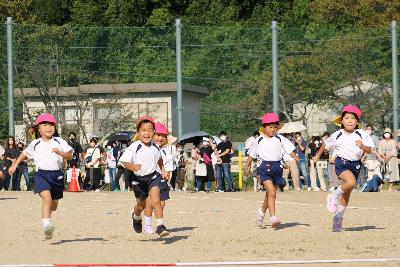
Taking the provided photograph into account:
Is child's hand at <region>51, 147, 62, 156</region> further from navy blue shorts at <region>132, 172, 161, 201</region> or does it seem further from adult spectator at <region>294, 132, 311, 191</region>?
adult spectator at <region>294, 132, 311, 191</region>

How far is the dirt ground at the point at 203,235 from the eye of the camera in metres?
12.6

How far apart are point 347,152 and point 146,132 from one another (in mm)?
2744

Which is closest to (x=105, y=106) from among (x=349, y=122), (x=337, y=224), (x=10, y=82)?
(x=10, y=82)

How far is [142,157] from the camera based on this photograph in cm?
1455

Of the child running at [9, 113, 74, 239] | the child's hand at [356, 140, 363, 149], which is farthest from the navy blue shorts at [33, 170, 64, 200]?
the child's hand at [356, 140, 363, 149]

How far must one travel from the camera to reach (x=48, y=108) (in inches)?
1454

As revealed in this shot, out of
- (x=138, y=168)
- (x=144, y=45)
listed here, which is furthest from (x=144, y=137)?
(x=144, y=45)

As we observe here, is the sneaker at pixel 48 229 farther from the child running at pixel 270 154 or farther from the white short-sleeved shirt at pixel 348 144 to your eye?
the white short-sleeved shirt at pixel 348 144

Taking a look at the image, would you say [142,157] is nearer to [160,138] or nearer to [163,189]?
[163,189]

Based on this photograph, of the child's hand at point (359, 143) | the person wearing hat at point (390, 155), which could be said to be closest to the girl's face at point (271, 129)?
the child's hand at point (359, 143)

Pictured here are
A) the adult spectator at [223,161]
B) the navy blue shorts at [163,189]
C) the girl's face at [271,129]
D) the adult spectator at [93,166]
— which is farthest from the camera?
the adult spectator at [93,166]

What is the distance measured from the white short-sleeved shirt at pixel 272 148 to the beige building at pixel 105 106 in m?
19.0

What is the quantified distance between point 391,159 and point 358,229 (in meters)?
14.3

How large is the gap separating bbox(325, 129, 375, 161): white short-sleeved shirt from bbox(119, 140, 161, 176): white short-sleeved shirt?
8.04 feet
